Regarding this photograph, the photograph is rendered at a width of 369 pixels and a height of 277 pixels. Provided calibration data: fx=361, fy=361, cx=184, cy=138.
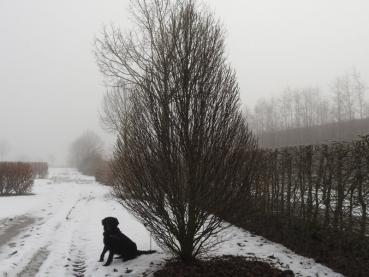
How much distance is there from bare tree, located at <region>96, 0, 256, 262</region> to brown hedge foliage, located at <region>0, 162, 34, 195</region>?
61.3ft

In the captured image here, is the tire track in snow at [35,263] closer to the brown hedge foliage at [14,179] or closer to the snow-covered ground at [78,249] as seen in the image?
the snow-covered ground at [78,249]

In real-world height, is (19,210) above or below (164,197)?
below

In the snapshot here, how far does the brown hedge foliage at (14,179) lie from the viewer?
878 inches

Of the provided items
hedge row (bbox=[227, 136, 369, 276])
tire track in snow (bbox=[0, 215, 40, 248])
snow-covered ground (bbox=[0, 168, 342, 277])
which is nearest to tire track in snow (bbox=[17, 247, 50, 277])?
snow-covered ground (bbox=[0, 168, 342, 277])

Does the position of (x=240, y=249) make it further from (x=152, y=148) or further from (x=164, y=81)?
(x=164, y=81)

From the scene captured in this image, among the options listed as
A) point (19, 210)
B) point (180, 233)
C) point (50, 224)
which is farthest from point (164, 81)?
point (19, 210)

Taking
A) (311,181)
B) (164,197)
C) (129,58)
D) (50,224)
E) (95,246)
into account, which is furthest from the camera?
(129,58)

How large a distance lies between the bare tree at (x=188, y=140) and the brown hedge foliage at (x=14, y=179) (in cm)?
1869

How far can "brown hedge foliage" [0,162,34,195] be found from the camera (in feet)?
73.2

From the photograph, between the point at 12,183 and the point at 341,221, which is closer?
the point at 341,221

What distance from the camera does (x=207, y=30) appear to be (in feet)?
21.1

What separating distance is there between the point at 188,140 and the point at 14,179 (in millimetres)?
19823

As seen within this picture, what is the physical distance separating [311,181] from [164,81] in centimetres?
395

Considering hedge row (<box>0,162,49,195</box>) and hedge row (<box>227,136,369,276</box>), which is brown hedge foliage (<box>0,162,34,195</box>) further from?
hedge row (<box>227,136,369,276</box>)
